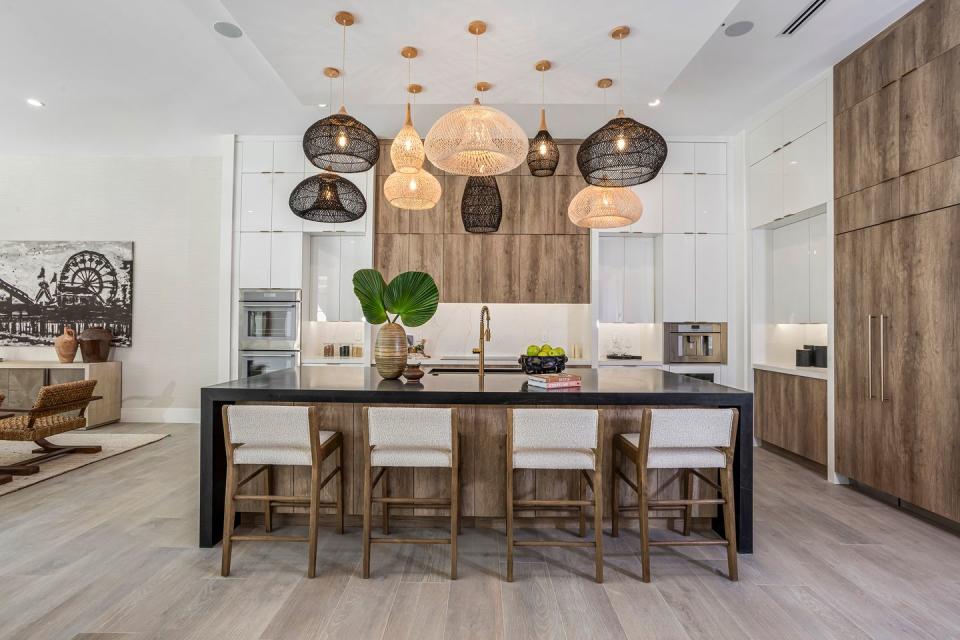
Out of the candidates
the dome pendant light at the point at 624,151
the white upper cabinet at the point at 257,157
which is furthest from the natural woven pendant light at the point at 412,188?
the white upper cabinet at the point at 257,157

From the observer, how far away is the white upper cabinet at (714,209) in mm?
5508

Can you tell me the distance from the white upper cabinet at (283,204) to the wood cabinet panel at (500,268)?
2.11 m

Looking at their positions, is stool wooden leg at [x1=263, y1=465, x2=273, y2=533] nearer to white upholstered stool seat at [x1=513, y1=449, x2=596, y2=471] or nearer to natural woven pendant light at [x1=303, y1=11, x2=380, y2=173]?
white upholstered stool seat at [x1=513, y1=449, x2=596, y2=471]

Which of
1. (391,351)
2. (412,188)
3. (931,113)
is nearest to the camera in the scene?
(391,351)

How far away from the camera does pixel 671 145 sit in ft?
18.2

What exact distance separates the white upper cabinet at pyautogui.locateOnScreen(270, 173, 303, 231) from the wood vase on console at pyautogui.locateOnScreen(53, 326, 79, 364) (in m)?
2.70

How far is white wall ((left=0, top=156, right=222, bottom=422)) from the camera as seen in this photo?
6.19m

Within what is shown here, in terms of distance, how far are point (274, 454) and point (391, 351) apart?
844 mm

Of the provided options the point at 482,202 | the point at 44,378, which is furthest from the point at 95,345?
the point at 482,202

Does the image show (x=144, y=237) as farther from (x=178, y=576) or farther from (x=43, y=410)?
(x=178, y=576)

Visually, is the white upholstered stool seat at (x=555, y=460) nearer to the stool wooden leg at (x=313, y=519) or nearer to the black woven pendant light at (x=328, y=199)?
the stool wooden leg at (x=313, y=519)

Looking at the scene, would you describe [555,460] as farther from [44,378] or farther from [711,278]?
[44,378]

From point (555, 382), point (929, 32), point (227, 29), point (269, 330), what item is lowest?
point (555, 382)

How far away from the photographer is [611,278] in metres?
5.79
